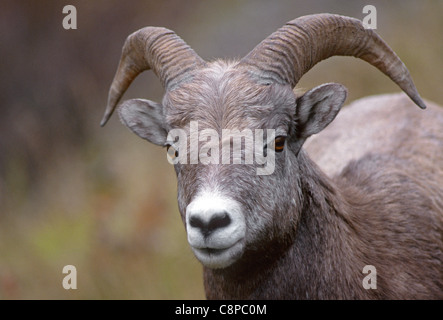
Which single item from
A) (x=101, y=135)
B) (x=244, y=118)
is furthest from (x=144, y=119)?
(x=101, y=135)

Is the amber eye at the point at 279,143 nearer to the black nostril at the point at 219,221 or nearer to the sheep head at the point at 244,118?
the sheep head at the point at 244,118

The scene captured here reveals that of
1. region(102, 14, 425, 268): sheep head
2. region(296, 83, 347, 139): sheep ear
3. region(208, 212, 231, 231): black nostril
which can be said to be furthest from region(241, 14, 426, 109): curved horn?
region(208, 212, 231, 231): black nostril

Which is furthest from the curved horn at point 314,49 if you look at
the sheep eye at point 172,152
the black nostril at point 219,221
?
the black nostril at point 219,221

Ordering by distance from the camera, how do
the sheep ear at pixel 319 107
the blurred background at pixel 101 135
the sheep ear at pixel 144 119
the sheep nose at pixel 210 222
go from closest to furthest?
the sheep nose at pixel 210 222, the sheep ear at pixel 319 107, the sheep ear at pixel 144 119, the blurred background at pixel 101 135

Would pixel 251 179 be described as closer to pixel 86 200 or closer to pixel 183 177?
pixel 183 177

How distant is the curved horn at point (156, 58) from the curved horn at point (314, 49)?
50 centimetres

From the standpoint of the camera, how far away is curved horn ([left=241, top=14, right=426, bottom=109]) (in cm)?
468

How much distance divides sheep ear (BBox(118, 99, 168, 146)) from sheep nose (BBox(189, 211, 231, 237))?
4.73 feet

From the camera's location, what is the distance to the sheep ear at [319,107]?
4.75 metres

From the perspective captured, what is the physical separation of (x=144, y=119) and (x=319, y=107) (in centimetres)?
148

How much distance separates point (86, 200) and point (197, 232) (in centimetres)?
750

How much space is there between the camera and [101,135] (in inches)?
567
